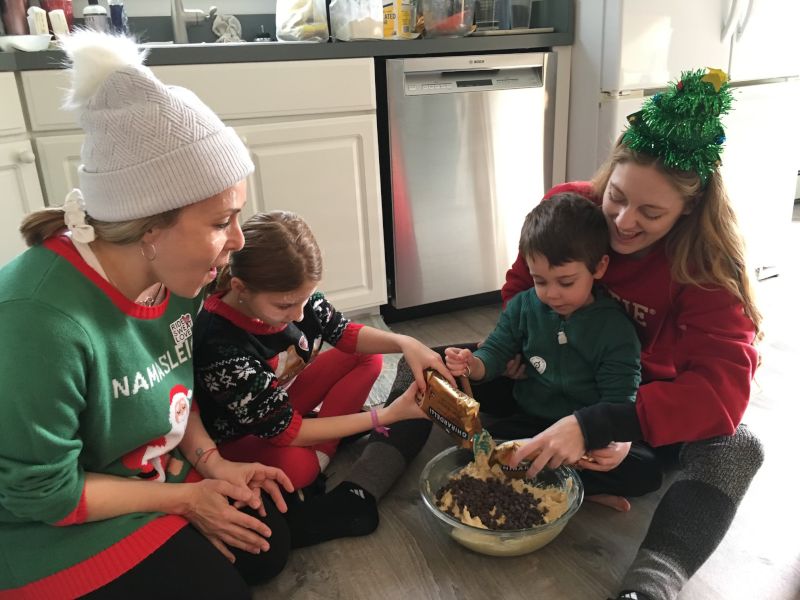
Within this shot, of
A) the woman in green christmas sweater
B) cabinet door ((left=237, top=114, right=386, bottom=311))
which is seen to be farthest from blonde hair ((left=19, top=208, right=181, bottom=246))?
cabinet door ((left=237, top=114, right=386, bottom=311))

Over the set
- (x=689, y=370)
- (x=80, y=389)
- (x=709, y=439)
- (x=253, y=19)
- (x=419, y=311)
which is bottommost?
(x=419, y=311)

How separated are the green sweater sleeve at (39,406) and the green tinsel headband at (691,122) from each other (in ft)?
3.30

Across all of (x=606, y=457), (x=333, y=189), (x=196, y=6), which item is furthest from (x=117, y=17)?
(x=606, y=457)

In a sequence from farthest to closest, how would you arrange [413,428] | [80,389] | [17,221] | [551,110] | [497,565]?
[551,110], [17,221], [413,428], [497,565], [80,389]

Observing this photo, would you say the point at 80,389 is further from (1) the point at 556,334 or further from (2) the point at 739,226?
(2) the point at 739,226

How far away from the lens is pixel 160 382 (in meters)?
1.07

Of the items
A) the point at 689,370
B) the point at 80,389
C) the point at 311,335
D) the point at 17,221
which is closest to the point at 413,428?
the point at 311,335

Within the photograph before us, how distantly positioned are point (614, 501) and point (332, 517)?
572 millimetres

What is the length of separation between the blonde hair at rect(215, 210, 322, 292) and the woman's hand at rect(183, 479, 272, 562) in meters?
0.34

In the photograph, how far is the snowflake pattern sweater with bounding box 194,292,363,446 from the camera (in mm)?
1226

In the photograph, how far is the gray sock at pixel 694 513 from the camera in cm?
111

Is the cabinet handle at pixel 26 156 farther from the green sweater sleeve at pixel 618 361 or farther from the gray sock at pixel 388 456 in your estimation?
the green sweater sleeve at pixel 618 361

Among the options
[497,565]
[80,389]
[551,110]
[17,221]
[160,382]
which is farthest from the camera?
[551,110]

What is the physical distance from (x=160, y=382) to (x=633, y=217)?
0.88 metres
